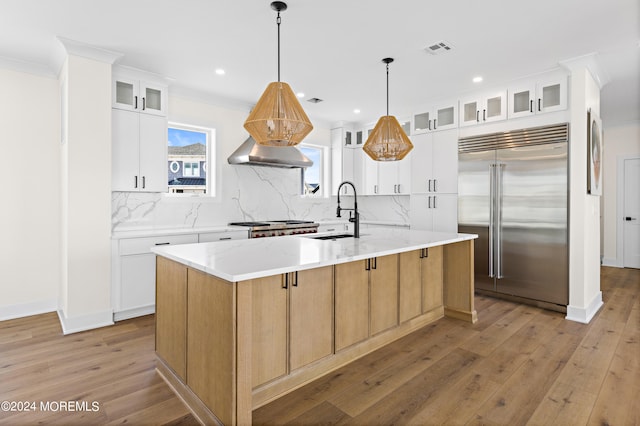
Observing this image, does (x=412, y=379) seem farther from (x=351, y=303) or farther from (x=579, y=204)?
(x=579, y=204)

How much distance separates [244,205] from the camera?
16.6 feet

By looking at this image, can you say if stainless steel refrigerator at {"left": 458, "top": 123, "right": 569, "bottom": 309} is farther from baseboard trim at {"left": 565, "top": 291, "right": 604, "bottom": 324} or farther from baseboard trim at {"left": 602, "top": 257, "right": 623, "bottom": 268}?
baseboard trim at {"left": 602, "top": 257, "right": 623, "bottom": 268}

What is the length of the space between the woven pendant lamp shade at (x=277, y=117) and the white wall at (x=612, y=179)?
6628 millimetres

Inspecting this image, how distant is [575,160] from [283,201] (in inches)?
150

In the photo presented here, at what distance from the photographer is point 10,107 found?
353 centimetres

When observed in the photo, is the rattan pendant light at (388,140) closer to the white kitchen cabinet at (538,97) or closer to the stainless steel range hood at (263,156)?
the stainless steel range hood at (263,156)

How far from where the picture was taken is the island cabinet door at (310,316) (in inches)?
84.6

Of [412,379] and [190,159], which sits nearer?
[412,379]

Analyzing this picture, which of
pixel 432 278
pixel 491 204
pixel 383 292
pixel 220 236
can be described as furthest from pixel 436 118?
pixel 220 236

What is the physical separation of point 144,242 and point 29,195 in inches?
52.0

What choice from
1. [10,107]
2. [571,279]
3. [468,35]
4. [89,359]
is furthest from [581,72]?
[10,107]

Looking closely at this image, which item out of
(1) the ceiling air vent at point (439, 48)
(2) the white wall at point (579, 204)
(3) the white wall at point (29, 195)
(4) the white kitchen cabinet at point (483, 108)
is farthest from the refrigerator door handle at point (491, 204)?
(3) the white wall at point (29, 195)

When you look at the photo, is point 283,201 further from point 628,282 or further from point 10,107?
point 628,282

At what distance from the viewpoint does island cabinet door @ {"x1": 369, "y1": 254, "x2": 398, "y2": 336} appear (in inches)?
107
